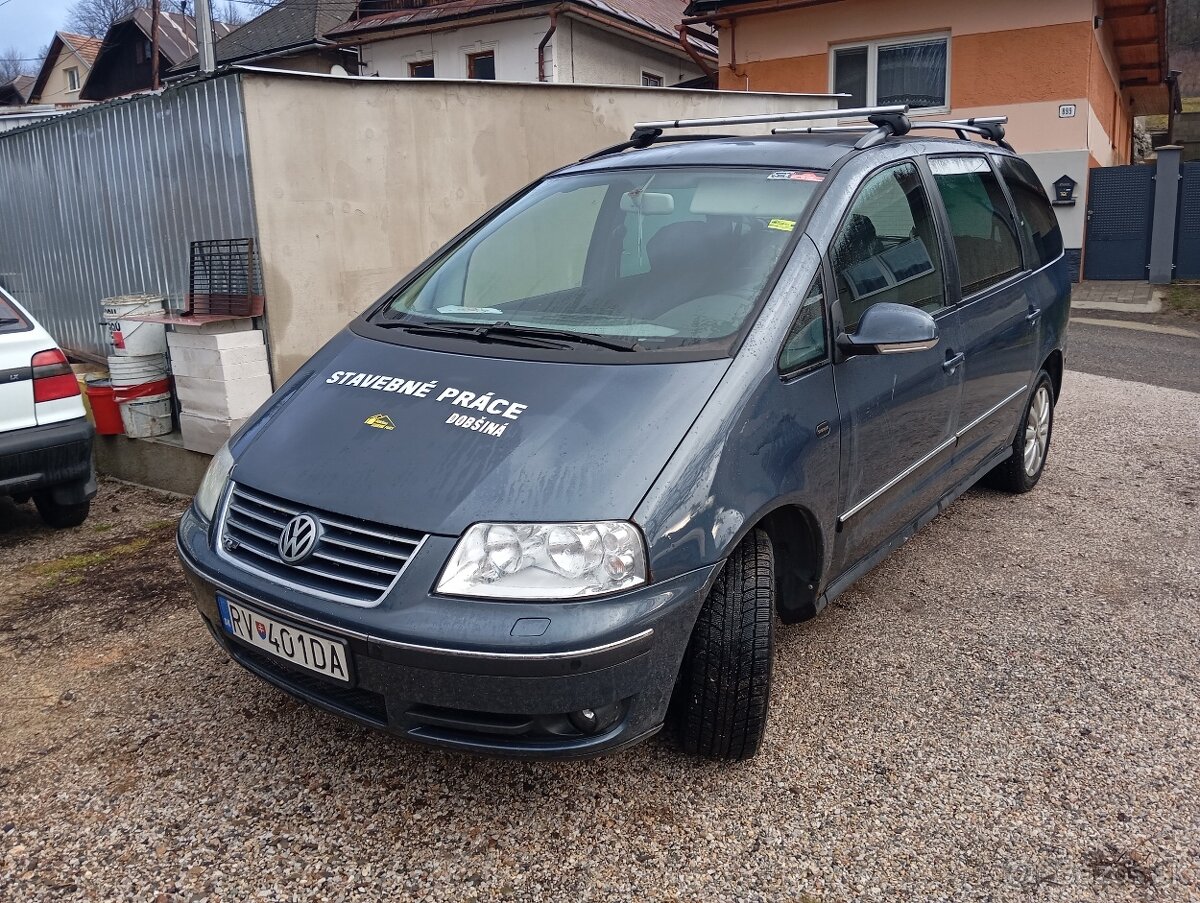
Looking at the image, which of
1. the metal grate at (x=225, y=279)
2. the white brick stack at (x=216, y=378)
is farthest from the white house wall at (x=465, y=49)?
the white brick stack at (x=216, y=378)

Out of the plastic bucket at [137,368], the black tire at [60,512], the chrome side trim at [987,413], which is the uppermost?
the plastic bucket at [137,368]

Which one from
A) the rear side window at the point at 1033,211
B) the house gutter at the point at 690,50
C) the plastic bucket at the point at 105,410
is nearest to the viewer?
the rear side window at the point at 1033,211

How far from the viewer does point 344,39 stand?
20.8m

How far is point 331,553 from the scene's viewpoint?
2.49m

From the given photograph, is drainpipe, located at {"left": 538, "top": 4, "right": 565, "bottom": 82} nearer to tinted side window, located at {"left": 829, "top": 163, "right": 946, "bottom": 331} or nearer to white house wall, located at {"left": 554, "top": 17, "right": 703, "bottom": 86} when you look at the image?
white house wall, located at {"left": 554, "top": 17, "right": 703, "bottom": 86}

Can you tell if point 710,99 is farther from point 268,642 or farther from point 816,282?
point 268,642

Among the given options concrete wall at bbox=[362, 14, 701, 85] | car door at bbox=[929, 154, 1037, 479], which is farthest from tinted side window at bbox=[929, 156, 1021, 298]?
concrete wall at bbox=[362, 14, 701, 85]

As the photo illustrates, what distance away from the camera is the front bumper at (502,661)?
2.29 m

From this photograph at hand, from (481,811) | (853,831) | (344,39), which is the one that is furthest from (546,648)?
(344,39)

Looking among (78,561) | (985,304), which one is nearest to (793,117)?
(985,304)

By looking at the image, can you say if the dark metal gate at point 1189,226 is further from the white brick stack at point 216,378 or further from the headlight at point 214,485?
the headlight at point 214,485

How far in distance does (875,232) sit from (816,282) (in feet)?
1.71

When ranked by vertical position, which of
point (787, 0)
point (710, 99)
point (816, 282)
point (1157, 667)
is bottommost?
point (1157, 667)

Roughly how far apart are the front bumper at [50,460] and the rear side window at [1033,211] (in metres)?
4.56
